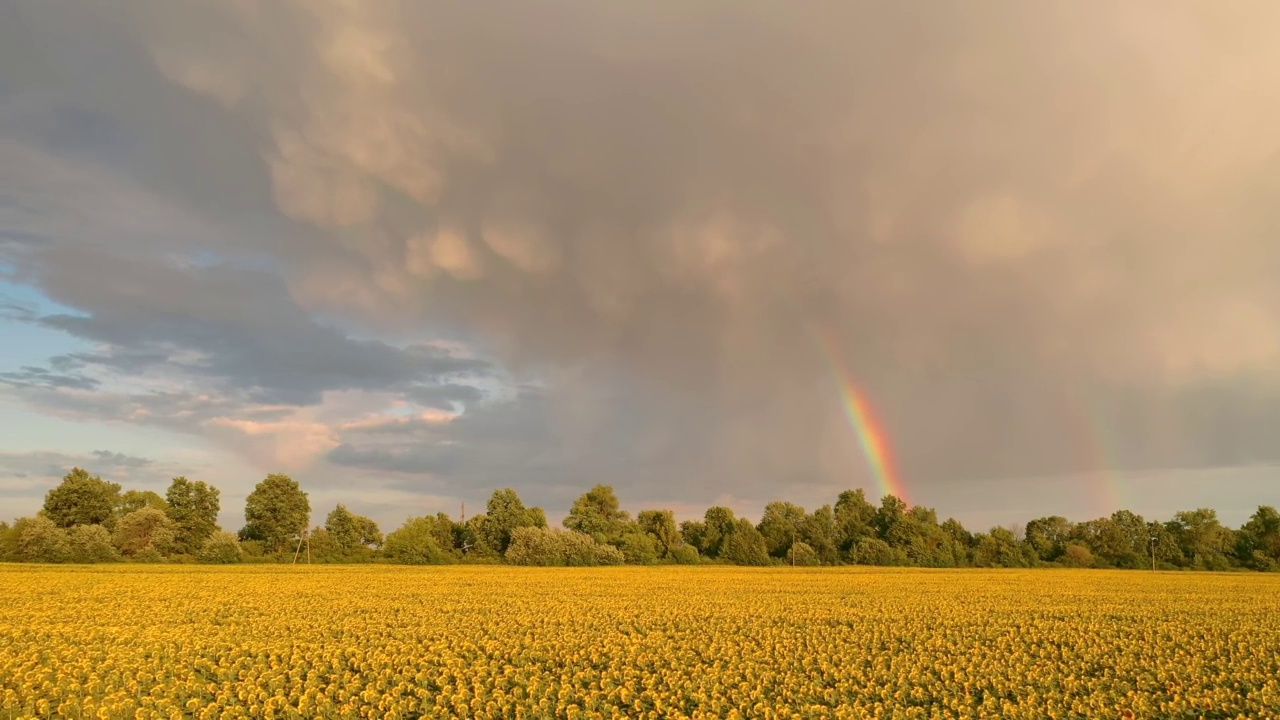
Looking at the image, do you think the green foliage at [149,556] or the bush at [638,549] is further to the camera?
the bush at [638,549]

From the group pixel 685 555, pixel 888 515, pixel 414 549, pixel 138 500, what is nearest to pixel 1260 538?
pixel 888 515

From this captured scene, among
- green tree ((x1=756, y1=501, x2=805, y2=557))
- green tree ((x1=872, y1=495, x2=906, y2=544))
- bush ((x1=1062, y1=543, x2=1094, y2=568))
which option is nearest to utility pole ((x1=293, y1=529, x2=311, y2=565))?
green tree ((x1=756, y1=501, x2=805, y2=557))

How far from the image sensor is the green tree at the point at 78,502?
114188 mm

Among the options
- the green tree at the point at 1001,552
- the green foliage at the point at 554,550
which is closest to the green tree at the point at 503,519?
the green foliage at the point at 554,550

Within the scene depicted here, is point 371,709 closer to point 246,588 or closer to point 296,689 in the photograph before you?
point 296,689

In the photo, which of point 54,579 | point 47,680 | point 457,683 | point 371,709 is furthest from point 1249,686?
point 54,579

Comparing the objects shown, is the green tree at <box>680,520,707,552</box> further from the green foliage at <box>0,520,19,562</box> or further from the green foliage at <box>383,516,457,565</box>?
the green foliage at <box>0,520,19,562</box>

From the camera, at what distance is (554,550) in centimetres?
10281

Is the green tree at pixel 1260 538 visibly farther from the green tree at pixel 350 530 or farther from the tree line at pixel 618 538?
the green tree at pixel 350 530

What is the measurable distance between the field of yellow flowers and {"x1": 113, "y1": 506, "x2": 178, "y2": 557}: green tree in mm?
72923

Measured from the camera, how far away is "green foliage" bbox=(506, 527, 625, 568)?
103 m

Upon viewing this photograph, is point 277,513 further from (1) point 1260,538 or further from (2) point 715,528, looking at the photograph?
(1) point 1260,538

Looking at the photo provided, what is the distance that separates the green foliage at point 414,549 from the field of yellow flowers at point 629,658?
68686 millimetres

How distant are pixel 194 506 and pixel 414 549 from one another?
138ft
